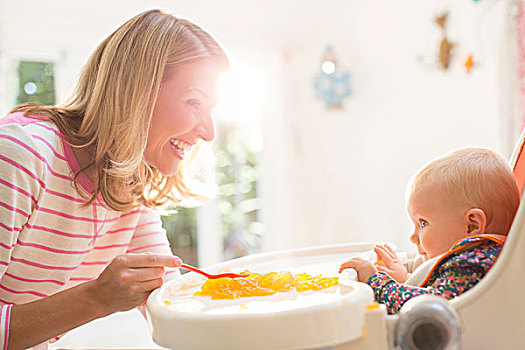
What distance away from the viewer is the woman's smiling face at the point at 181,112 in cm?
124

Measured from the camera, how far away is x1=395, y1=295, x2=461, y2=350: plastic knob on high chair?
0.59 m

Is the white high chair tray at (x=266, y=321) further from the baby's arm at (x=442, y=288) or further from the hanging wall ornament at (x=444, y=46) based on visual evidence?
the hanging wall ornament at (x=444, y=46)

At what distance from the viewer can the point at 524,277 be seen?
694mm

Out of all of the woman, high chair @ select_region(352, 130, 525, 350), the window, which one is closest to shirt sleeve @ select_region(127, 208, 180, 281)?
the woman

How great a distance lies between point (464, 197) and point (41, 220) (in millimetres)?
779

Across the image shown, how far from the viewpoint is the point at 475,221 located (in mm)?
985

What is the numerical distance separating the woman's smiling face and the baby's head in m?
0.50

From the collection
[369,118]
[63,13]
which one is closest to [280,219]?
[369,118]

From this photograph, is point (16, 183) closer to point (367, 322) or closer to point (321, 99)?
point (367, 322)

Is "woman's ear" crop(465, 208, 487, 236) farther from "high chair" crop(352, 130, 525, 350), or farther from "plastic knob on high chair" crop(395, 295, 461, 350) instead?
"plastic knob on high chair" crop(395, 295, 461, 350)

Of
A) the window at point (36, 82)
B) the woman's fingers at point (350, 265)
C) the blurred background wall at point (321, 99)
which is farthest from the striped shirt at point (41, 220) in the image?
the window at point (36, 82)

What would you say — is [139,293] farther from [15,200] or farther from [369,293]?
[369,293]

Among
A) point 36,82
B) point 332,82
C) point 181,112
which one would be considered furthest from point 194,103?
point 332,82

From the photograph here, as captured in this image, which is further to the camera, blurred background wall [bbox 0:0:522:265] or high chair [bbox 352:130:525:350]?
blurred background wall [bbox 0:0:522:265]
